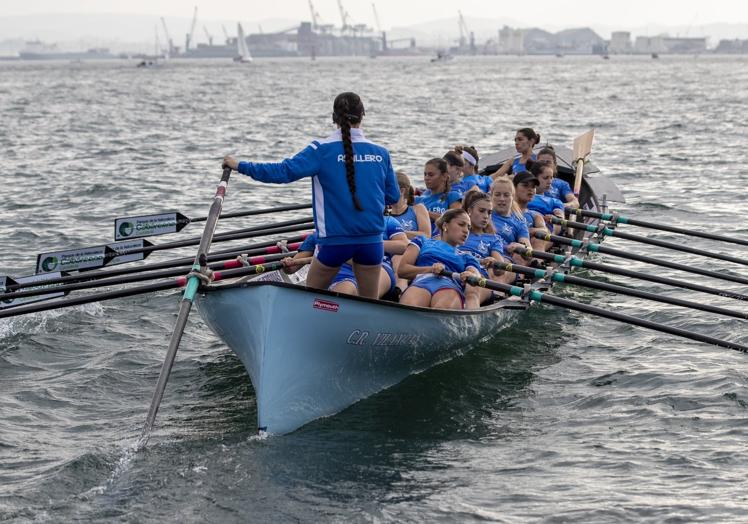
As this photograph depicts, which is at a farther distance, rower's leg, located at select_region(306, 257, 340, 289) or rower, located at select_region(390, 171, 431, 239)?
rower, located at select_region(390, 171, 431, 239)

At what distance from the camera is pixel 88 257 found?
10.9 meters

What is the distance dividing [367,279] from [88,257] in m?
4.18

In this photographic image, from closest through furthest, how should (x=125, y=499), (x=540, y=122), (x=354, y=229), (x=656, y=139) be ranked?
(x=125, y=499) < (x=354, y=229) < (x=656, y=139) < (x=540, y=122)

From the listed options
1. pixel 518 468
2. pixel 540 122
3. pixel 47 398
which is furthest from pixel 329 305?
pixel 540 122

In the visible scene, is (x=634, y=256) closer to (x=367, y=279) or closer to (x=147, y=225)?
(x=367, y=279)

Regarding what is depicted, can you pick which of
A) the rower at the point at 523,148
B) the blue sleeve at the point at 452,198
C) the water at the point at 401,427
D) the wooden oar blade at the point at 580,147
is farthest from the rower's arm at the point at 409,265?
the wooden oar blade at the point at 580,147

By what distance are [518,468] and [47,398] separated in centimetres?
438

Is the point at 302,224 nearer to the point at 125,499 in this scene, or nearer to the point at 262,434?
the point at 262,434

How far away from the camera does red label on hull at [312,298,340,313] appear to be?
25.1 feet

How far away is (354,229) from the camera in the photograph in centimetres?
755

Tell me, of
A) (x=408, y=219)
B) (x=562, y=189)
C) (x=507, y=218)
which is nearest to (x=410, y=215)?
(x=408, y=219)

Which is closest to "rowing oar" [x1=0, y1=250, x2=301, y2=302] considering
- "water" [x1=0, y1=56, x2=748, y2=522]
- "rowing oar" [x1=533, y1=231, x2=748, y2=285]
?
"water" [x1=0, y1=56, x2=748, y2=522]

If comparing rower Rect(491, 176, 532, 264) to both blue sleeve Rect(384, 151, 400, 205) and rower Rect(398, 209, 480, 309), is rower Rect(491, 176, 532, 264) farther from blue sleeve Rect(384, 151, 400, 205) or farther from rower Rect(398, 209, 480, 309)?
blue sleeve Rect(384, 151, 400, 205)

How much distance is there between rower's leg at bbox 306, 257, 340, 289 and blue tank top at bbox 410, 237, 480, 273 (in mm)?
1800
